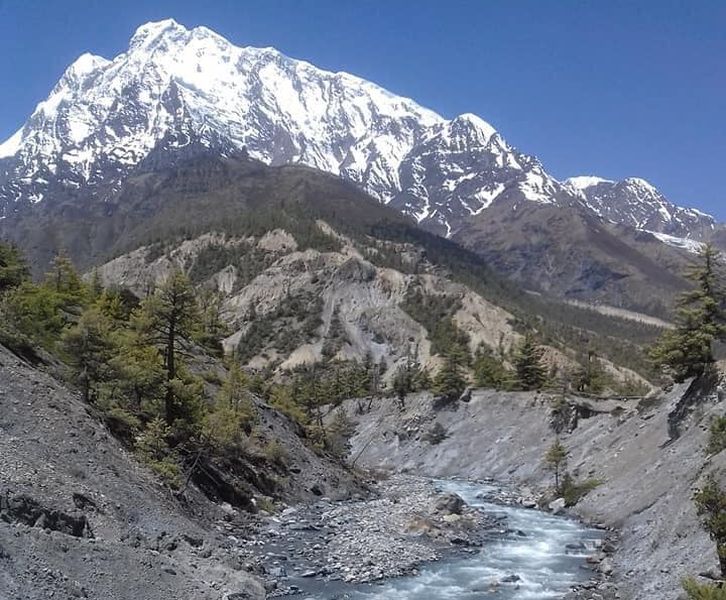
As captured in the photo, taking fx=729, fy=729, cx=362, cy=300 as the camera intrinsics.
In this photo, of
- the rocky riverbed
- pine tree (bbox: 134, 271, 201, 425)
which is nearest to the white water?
the rocky riverbed

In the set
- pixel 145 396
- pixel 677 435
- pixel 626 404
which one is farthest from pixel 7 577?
pixel 626 404

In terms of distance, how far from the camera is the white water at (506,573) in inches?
1219

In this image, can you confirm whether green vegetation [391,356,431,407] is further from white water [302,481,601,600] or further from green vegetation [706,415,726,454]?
green vegetation [706,415,726,454]

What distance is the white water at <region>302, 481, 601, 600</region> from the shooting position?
102 ft

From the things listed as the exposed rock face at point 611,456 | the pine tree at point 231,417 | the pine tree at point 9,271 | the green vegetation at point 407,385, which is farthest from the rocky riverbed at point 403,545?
the green vegetation at point 407,385

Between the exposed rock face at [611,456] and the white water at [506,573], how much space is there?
2.45 m

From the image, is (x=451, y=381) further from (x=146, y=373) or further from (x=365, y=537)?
Result: (x=146, y=373)

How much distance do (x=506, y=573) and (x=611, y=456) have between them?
31.1 meters

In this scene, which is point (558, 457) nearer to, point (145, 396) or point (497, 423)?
point (497, 423)

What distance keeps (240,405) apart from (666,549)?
33.1 m

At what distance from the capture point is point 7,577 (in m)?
20.1

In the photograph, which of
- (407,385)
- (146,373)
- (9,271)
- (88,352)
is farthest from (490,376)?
(88,352)

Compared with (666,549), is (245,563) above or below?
below

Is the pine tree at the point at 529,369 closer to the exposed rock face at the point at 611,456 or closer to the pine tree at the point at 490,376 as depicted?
the pine tree at the point at 490,376
